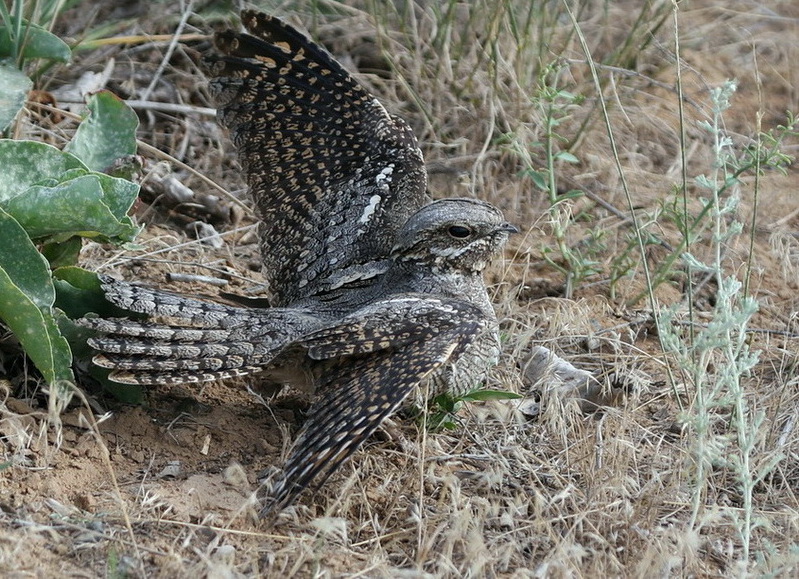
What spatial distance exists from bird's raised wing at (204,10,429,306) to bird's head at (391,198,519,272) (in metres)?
0.30

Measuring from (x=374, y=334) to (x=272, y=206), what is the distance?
45.0 inches

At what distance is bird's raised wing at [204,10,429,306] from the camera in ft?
13.6

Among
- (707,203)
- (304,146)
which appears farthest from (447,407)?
(304,146)

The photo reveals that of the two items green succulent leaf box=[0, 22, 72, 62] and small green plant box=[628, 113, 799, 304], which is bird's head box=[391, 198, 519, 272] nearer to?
small green plant box=[628, 113, 799, 304]

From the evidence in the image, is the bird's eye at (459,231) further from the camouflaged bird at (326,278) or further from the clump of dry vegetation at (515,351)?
the clump of dry vegetation at (515,351)

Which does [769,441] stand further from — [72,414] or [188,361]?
[72,414]

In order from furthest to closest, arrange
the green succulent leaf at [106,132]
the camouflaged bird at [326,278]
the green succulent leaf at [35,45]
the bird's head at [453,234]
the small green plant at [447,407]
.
Answer: 1. the green succulent leaf at [35,45]
2. the green succulent leaf at [106,132]
3. the bird's head at [453,234]
4. the small green plant at [447,407]
5. the camouflaged bird at [326,278]

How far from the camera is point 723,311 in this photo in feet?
9.75

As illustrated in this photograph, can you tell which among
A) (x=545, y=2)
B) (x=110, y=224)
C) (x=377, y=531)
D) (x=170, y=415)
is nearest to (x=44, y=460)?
(x=170, y=415)

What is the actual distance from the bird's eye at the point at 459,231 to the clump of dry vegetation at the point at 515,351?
1.67ft

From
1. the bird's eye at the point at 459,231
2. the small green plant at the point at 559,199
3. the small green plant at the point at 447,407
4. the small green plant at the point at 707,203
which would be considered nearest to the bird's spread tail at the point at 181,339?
the small green plant at the point at 447,407

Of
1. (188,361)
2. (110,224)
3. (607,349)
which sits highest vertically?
(110,224)

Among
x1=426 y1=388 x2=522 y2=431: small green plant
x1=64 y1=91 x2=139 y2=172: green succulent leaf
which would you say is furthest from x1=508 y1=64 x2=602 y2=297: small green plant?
x1=64 y1=91 x2=139 y2=172: green succulent leaf

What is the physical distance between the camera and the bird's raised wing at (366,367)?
3.04 m
